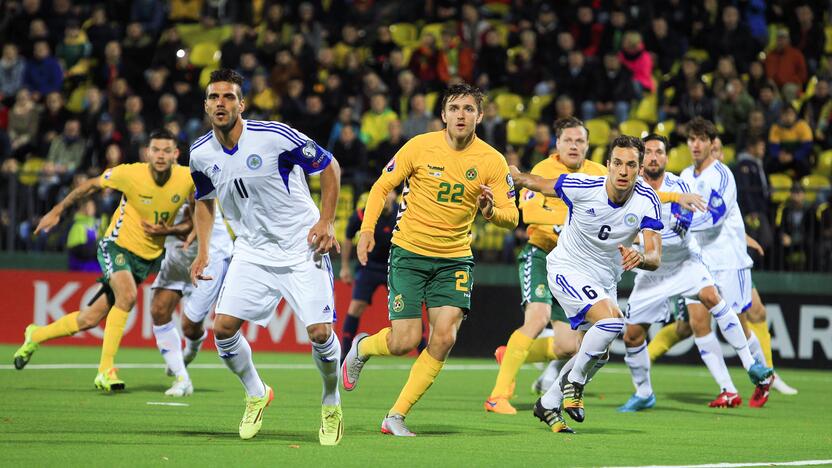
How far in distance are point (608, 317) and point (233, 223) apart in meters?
2.95

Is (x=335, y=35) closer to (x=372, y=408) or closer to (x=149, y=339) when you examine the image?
(x=149, y=339)

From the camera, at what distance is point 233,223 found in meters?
9.10

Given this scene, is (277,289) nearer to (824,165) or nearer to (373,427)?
(373,427)

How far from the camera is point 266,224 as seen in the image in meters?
8.89

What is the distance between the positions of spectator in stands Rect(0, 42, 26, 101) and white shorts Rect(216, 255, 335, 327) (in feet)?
52.7

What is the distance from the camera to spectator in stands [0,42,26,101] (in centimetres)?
2353

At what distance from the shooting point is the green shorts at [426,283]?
31.1ft

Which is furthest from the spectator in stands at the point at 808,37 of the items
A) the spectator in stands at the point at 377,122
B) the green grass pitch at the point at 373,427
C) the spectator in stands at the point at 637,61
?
the green grass pitch at the point at 373,427

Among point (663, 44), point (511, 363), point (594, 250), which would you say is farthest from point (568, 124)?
point (663, 44)

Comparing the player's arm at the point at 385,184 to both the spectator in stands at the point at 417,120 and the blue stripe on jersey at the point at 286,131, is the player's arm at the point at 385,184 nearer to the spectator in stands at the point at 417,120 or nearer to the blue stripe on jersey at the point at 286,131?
the blue stripe on jersey at the point at 286,131

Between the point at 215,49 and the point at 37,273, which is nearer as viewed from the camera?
→ the point at 37,273

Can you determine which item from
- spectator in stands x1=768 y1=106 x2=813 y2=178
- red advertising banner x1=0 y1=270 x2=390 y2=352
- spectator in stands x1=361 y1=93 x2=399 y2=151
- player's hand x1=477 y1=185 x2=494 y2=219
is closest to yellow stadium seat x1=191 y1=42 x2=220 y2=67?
spectator in stands x1=361 y1=93 x2=399 y2=151

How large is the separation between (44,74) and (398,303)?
15952mm

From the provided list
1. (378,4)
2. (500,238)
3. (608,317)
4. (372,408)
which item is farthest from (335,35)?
(608,317)
